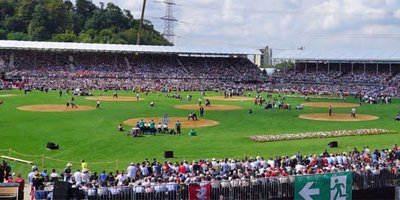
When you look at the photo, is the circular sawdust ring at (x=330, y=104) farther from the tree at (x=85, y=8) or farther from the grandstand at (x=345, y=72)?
the tree at (x=85, y=8)

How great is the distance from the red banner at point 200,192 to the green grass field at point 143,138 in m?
9.39

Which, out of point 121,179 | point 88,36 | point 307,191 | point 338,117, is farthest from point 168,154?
point 88,36

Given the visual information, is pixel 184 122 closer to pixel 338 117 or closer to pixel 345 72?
pixel 338 117

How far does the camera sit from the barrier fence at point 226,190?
18.2 m

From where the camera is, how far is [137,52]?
325ft

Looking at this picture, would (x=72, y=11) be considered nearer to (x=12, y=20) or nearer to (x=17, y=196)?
(x=12, y=20)

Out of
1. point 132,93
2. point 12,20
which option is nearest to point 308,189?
point 132,93

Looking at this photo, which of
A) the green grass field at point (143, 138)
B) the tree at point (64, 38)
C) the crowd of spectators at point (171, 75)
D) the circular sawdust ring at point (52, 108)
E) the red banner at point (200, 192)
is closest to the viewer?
the red banner at point (200, 192)

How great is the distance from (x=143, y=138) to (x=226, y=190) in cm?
1887

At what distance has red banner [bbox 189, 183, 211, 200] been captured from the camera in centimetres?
1898

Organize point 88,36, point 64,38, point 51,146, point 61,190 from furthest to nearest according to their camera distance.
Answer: point 88,36 < point 64,38 < point 51,146 < point 61,190

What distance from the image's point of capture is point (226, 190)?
1956 cm

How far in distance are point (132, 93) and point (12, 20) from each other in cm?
8659

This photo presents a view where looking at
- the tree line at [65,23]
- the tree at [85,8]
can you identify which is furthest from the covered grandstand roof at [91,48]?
the tree at [85,8]
